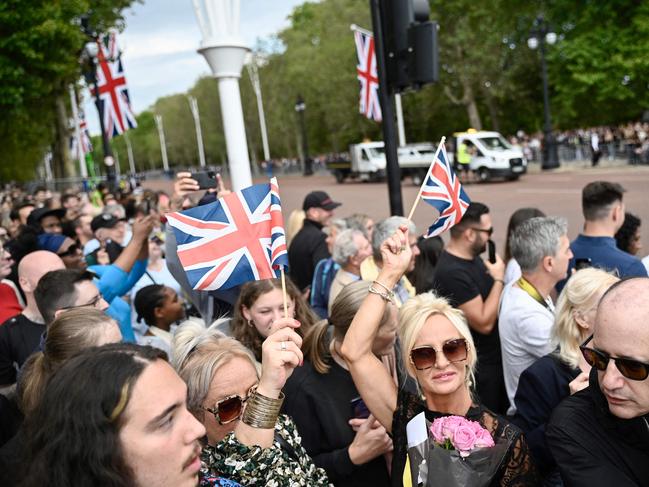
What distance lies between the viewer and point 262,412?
6.88ft

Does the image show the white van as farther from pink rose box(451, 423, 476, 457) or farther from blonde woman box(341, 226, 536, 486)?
pink rose box(451, 423, 476, 457)

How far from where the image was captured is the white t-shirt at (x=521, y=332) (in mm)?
3350

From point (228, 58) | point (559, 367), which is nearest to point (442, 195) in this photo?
point (559, 367)

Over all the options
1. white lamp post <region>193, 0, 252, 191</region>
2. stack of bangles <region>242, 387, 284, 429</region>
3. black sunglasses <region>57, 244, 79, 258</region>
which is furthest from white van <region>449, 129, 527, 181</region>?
stack of bangles <region>242, 387, 284, 429</region>

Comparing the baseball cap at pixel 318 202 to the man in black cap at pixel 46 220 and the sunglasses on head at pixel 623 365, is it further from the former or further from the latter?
the sunglasses on head at pixel 623 365

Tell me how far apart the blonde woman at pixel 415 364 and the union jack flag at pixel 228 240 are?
22.4 inches

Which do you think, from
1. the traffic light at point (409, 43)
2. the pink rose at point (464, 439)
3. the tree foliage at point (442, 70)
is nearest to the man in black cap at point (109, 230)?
the traffic light at point (409, 43)

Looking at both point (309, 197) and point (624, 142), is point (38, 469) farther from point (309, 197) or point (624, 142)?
point (624, 142)

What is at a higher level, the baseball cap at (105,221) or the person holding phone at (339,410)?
the baseball cap at (105,221)

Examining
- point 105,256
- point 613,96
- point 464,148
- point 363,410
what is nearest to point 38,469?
point 363,410

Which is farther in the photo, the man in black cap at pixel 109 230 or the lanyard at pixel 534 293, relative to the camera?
the man in black cap at pixel 109 230

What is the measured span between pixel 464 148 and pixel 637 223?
67.3 feet

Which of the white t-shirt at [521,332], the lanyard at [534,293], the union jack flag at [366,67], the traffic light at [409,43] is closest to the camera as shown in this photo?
the white t-shirt at [521,332]

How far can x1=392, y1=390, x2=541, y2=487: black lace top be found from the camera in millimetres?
2156
